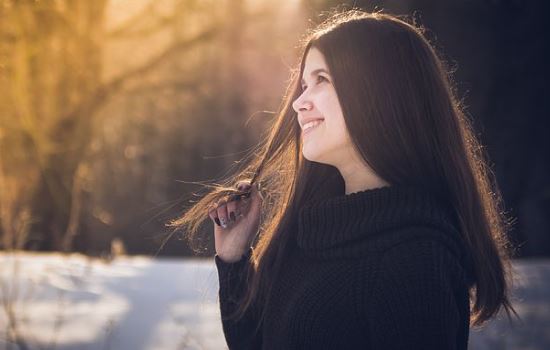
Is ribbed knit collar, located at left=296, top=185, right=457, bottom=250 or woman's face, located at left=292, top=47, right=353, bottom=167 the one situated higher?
woman's face, located at left=292, top=47, right=353, bottom=167

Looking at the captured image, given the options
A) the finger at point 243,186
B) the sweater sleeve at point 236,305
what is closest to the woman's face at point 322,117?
the finger at point 243,186

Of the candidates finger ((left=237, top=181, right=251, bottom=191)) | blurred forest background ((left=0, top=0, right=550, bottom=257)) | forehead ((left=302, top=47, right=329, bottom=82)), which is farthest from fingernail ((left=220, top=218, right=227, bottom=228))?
blurred forest background ((left=0, top=0, right=550, bottom=257))

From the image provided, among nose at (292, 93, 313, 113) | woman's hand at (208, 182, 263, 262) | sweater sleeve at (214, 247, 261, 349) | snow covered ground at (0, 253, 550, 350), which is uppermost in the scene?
nose at (292, 93, 313, 113)

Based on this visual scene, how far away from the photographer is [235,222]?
6.37 ft

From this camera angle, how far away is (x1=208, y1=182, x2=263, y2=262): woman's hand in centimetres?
193

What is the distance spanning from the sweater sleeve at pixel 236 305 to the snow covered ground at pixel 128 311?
0.86 ft

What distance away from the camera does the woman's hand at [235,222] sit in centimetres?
193

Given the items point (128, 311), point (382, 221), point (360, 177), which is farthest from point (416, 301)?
point (128, 311)

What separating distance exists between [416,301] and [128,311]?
2233 mm

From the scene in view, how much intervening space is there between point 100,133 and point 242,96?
262 centimetres

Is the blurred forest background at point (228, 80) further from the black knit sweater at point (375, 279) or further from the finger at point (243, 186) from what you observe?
Answer: the black knit sweater at point (375, 279)

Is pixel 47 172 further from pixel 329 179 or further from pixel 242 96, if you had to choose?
pixel 329 179

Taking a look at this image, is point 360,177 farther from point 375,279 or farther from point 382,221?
point 375,279

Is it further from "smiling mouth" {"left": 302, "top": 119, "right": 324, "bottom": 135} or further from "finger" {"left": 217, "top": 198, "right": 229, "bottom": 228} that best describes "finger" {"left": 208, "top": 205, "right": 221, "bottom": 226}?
"smiling mouth" {"left": 302, "top": 119, "right": 324, "bottom": 135}
